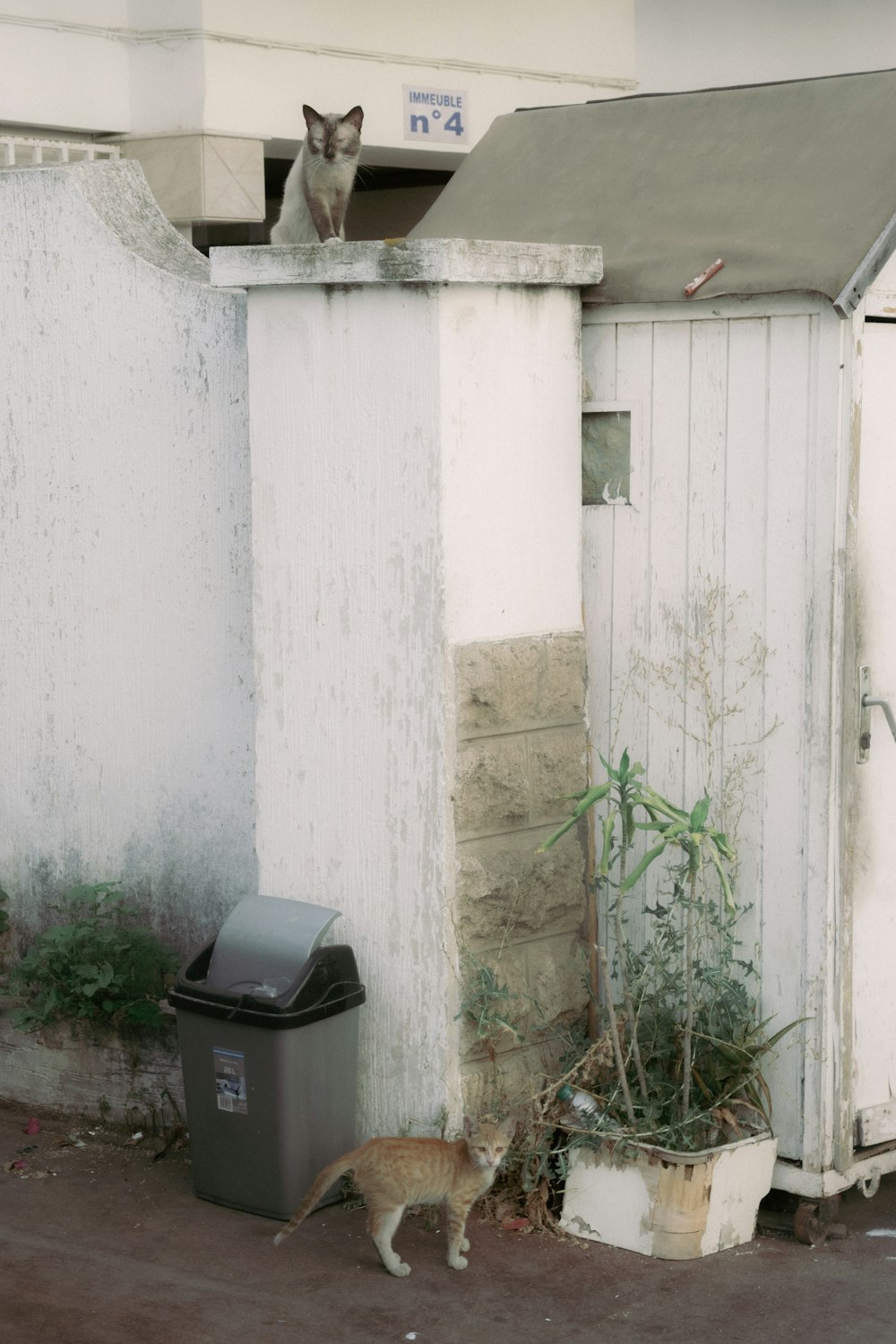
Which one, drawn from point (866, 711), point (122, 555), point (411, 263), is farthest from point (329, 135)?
point (866, 711)

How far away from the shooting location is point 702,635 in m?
5.02

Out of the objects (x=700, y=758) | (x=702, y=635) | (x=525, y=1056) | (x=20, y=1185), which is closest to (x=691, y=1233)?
(x=525, y=1056)

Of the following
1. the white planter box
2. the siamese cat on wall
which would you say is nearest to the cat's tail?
the white planter box

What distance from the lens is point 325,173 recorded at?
560cm

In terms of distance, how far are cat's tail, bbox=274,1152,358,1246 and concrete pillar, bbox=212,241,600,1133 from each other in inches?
16.6

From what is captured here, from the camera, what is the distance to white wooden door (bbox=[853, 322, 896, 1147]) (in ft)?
15.7

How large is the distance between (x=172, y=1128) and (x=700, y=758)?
2.14 metres

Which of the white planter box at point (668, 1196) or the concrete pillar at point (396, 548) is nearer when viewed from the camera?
the white planter box at point (668, 1196)

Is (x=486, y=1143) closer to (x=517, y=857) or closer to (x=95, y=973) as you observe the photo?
(x=517, y=857)

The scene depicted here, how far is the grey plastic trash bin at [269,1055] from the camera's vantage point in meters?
4.85

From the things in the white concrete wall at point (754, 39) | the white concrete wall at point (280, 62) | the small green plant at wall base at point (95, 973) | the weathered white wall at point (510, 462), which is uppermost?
the white concrete wall at point (754, 39)

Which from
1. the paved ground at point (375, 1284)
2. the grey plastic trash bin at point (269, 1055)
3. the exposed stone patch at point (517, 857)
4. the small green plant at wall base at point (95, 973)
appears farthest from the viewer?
the small green plant at wall base at point (95, 973)

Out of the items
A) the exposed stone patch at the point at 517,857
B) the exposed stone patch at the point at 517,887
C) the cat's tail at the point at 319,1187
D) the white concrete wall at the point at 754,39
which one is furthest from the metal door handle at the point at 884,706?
the white concrete wall at the point at 754,39

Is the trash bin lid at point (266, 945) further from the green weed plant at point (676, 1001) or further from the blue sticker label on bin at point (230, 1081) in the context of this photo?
the green weed plant at point (676, 1001)
